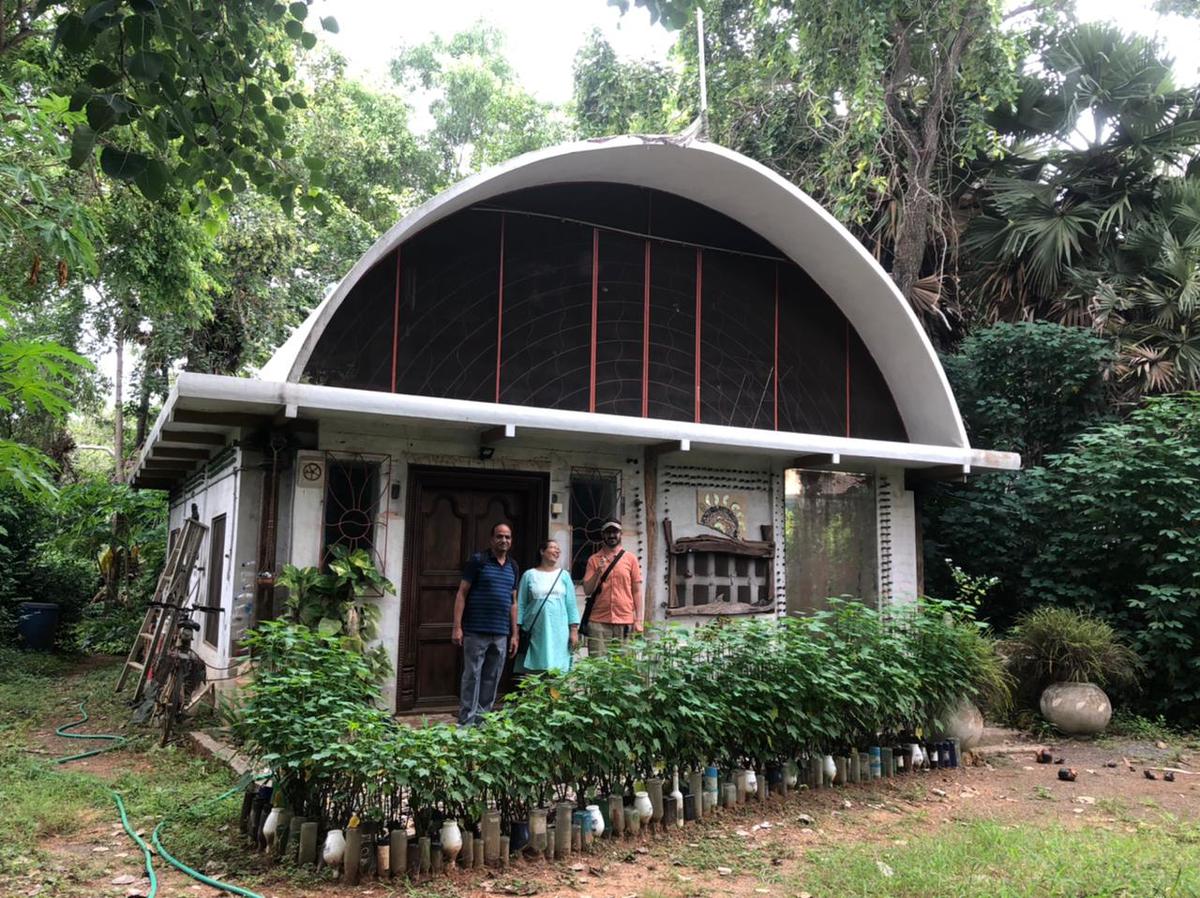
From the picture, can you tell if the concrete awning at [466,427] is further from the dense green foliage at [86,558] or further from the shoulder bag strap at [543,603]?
the dense green foliage at [86,558]

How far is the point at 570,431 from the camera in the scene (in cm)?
793

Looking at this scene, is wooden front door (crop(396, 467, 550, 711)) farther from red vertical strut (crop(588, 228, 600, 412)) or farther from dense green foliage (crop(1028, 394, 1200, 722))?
dense green foliage (crop(1028, 394, 1200, 722))

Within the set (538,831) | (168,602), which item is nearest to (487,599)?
(538,831)

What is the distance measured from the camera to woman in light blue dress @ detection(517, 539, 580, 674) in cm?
691

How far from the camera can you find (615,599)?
294 inches

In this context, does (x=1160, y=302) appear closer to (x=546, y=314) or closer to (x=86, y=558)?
(x=546, y=314)

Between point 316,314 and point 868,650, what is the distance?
4889mm

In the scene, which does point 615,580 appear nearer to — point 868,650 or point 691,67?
point 868,650

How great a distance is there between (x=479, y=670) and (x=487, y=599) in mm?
521

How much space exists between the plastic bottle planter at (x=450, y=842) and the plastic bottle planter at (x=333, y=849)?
1.50ft

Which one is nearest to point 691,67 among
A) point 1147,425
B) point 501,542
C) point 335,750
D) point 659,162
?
point 659,162

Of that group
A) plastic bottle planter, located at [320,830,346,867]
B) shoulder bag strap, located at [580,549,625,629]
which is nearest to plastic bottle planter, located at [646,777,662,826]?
plastic bottle planter, located at [320,830,346,867]

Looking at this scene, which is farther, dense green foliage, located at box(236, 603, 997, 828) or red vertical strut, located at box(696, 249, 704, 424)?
red vertical strut, located at box(696, 249, 704, 424)

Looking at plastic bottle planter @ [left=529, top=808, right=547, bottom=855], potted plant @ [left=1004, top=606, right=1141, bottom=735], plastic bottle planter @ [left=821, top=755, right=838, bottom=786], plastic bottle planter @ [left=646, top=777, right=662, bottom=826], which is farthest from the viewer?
potted plant @ [left=1004, top=606, right=1141, bottom=735]
